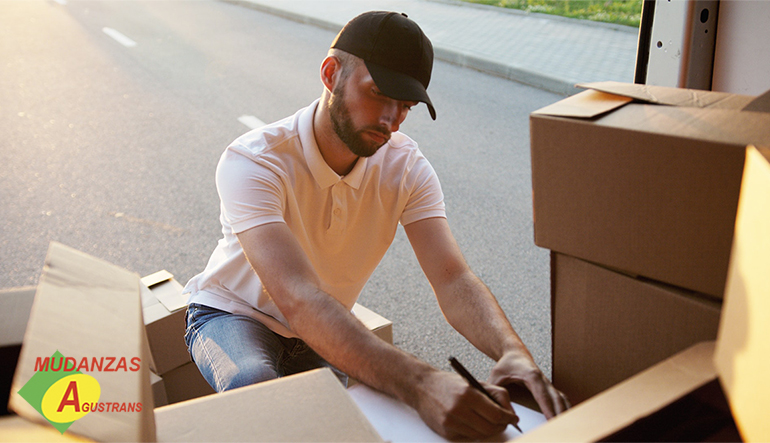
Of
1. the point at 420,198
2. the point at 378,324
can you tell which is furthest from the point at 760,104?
the point at 378,324

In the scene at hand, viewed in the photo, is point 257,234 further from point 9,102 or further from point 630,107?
point 9,102

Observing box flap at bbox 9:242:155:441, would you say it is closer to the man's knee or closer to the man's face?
the man's knee

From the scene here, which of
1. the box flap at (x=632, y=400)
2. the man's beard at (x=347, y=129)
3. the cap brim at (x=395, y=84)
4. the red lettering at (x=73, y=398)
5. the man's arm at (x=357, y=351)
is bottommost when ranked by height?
the man's arm at (x=357, y=351)

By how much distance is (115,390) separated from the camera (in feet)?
2.49

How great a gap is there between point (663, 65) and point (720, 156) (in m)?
1.01

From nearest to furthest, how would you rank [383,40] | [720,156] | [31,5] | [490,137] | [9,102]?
[720,156], [383,40], [490,137], [9,102], [31,5]

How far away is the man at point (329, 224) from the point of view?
5.01ft

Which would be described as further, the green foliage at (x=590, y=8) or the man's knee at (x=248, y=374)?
the green foliage at (x=590, y=8)

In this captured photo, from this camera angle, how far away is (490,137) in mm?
4953

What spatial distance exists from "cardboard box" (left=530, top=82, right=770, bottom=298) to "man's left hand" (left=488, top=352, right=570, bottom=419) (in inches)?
10.9

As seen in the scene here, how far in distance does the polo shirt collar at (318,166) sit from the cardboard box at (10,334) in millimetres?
883

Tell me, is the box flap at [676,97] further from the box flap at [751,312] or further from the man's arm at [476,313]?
the man's arm at [476,313]

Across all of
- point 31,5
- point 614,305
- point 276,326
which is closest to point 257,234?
point 276,326

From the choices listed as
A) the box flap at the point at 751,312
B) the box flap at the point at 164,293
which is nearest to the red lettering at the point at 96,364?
the box flap at the point at 751,312
